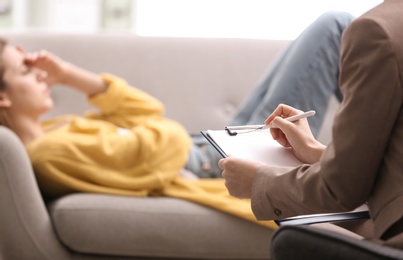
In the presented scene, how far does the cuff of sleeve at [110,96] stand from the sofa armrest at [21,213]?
40 cm

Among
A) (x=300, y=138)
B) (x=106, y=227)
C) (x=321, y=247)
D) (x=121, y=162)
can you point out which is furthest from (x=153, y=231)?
(x=321, y=247)

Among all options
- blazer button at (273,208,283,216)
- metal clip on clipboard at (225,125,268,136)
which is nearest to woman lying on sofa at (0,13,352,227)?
metal clip on clipboard at (225,125,268,136)

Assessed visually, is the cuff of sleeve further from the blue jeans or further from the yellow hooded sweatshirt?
the blue jeans

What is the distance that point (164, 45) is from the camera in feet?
7.47

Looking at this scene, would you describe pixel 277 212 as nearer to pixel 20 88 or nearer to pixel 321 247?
pixel 321 247

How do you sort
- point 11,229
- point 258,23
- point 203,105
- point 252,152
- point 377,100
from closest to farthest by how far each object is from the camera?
point 377,100 < point 252,152 < point 11,229 < point 203,105 < point 258,23

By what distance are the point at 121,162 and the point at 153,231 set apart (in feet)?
0.75

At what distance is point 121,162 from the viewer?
1928 millimetres

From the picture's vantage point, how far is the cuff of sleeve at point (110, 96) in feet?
6.92

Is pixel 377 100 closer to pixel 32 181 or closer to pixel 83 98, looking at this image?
pixel 32 181

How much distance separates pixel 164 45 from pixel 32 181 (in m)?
0.70

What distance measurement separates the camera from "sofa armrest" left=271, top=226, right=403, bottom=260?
0.81 metres

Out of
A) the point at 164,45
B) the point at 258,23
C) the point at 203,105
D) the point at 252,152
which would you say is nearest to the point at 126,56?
the point at 164,45

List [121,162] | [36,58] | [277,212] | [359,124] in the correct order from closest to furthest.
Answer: [359,124] → [277,212] → [121,162] → [36,58]
